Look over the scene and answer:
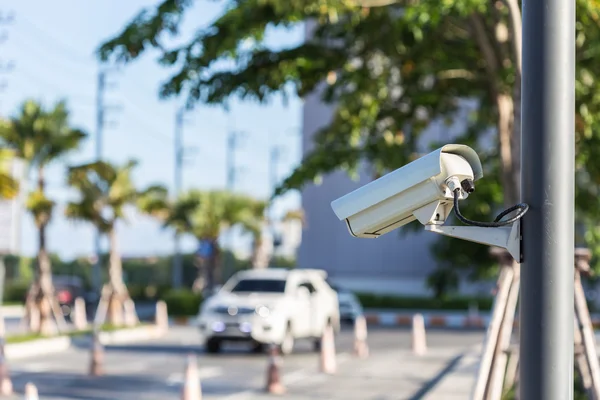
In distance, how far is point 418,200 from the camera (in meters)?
4.74

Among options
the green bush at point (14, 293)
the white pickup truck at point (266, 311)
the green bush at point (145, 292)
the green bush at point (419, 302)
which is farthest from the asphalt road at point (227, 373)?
the green bush at point (14, 293)

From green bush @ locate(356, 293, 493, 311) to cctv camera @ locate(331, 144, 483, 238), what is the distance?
41.1 meters

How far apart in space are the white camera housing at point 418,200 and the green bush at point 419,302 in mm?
41084

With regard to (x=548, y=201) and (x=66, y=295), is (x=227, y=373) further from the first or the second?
(x=66, y=295)

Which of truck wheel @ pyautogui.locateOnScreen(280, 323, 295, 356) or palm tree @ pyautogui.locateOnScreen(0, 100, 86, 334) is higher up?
palm tree @ pyautogui.locateOnScreen(0, 100, 86, 334)

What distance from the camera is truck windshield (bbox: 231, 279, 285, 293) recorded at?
2542 cm

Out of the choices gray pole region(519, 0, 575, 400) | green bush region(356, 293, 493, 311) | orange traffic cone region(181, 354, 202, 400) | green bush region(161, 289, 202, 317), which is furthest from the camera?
green bush region(356, 293, 493, 311)

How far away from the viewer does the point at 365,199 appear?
4793mm

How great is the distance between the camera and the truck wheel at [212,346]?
80.1 feet

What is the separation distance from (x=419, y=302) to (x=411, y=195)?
42920mm

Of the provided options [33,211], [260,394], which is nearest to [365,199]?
[260,394]

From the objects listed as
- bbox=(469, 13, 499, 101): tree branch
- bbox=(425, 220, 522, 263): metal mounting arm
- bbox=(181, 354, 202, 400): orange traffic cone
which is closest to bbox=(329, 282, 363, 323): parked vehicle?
bbox=(469, 13, 499, 101): tree branch

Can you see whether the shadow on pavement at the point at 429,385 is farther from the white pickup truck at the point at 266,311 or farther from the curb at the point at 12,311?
the curb at the point at 12,311

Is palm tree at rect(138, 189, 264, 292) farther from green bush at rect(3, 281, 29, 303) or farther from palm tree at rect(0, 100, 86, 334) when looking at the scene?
palm tree at rect(0, 100, 86, 334)
